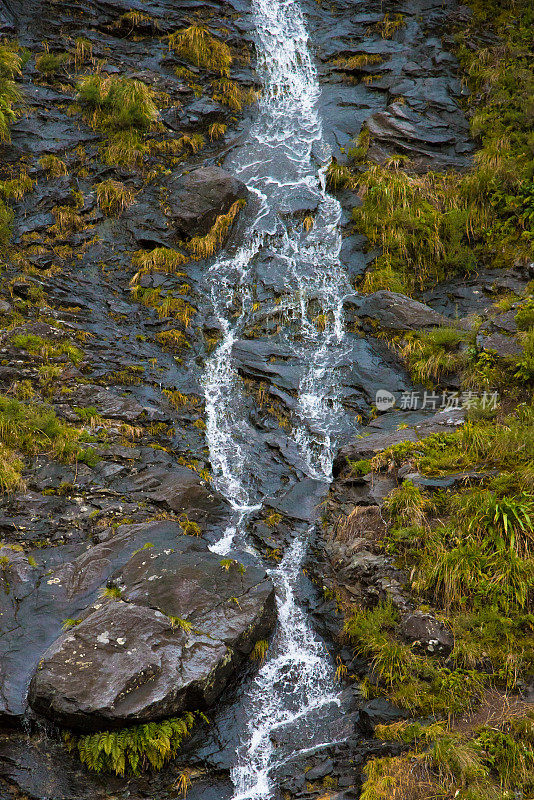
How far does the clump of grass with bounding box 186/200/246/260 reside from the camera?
11773 mm

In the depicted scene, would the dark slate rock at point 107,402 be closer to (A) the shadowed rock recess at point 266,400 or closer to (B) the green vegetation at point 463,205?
(A) the shadowed rock recess at point 266,400

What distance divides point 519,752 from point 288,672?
8.31ft

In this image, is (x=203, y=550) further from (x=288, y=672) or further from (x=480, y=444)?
(x=480, y=444)

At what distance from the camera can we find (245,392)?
9953mm

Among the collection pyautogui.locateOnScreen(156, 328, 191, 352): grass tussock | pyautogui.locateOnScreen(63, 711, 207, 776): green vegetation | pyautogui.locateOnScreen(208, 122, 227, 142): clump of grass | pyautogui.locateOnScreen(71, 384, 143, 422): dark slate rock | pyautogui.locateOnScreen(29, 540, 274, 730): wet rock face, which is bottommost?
pyautogui.locateOnScreen(63, 711, 207, 776): green vegetation

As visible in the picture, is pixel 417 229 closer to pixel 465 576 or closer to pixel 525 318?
pixel 525 318

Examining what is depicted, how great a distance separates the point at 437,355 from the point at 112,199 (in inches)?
292

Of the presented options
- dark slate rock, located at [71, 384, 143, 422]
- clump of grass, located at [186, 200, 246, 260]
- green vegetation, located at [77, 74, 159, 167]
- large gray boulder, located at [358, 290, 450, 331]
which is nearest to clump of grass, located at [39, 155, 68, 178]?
green vegetation, located at [77, 74, 159, 167]

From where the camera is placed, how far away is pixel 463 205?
37.3 feet

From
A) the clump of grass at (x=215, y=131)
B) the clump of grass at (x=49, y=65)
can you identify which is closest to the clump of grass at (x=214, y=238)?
the clump of grass at (x=215, y=131)

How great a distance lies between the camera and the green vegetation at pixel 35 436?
7.83 meters

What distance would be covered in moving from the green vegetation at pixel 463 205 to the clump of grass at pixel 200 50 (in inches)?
191

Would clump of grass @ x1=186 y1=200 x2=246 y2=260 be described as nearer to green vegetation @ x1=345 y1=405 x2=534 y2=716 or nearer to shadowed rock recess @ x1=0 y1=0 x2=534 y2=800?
shadowed rock recess @ x1=0 y1=0 x2=534 y2=800

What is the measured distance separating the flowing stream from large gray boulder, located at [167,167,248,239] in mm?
689
